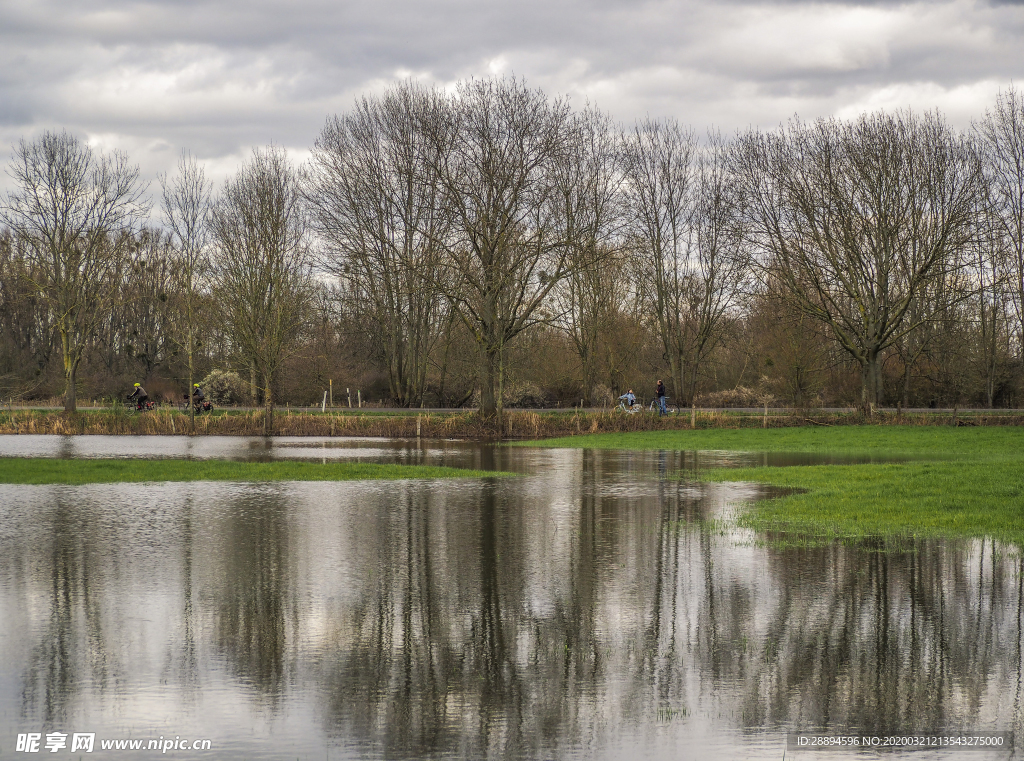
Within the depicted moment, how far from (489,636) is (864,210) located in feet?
133

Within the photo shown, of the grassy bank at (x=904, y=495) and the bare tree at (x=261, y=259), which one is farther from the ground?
the bare tree at (x=261, y=259)

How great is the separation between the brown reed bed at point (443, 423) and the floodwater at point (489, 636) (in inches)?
939

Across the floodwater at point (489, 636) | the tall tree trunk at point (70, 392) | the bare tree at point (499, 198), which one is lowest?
the floodwater at point (489, 636)

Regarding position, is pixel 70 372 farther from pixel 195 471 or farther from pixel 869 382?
pixel 869 382

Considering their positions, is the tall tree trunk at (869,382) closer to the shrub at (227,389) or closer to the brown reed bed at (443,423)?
the brown reed bed at (443,423)

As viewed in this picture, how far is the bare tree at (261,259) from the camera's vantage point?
43656mm

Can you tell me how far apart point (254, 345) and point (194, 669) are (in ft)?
126

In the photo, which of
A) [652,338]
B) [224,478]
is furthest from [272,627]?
[652,338]

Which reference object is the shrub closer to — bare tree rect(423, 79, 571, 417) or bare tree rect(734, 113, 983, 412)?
bare tree rect(423, 79, 571, 417)

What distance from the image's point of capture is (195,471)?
832 inches

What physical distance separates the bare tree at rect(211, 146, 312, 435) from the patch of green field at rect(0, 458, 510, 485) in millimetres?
18212

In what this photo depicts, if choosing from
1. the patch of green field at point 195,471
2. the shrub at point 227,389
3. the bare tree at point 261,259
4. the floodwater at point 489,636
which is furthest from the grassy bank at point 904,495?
the shrub at point 227,389

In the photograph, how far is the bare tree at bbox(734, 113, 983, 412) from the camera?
137ft

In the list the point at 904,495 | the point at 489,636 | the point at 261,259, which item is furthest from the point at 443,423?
the point at 489,636
